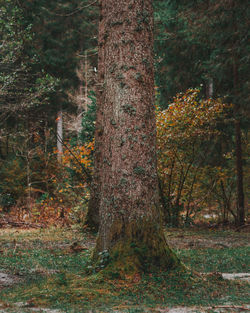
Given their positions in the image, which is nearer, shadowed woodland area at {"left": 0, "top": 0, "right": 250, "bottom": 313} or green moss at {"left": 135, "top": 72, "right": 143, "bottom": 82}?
shadowed woodland area at {"left": 0, "top": 0, "right": 250, "bottom": 313}

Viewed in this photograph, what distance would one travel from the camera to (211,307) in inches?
128

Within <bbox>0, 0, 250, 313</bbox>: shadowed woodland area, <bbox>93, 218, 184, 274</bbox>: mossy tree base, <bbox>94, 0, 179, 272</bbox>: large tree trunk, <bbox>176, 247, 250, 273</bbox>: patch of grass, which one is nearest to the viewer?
<bbox>0, 0, 250, 313</bbox>: shadowed woodland area

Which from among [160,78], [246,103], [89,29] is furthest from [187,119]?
[89,29]

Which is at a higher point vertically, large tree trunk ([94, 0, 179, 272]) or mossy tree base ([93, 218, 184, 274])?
large tree trunk ([94, 0, 179, 272])

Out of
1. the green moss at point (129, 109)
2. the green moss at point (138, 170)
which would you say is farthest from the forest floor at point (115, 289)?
the green moss at point (129, 109)

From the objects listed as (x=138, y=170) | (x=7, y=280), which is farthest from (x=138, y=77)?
(x=7, y=280)

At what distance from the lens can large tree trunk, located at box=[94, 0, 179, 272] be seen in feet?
13.5

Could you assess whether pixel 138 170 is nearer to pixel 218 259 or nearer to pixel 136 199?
pixel 136 199

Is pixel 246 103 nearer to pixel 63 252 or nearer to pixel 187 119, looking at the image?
pixel 187 119

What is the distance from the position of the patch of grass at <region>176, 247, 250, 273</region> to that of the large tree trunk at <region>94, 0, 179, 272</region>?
55.7 inches

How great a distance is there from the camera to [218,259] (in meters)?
6.01

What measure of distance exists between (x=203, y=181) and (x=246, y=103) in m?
2.95

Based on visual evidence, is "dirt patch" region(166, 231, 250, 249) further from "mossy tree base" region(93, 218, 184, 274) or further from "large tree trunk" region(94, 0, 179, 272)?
"large tree trunk" region(94, 0, 179, 272)

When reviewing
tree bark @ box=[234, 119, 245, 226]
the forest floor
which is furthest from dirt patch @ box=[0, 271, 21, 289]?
tree bark @ box=[234, 119, 245, 226]
